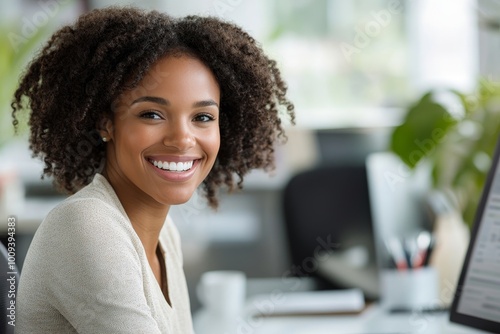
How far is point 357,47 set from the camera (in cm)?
433

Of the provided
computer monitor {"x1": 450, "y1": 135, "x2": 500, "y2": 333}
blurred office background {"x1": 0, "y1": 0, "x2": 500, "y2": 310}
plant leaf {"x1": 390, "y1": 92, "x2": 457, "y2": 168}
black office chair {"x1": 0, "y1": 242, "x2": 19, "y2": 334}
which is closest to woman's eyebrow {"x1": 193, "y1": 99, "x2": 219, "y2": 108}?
black office chair {"x1": 0, "y1": 242, "x2": 19, "y2": 334}

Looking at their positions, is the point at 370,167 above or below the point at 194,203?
above

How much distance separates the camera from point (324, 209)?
2.79 meters

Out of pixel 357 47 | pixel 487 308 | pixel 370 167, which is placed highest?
pixel 357 47

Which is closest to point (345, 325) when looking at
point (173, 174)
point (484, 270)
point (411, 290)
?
point (411, 290)

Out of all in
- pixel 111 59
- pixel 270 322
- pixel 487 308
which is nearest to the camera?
pixel 111 59

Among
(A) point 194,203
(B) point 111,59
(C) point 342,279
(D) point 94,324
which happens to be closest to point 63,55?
(B) point 111,59

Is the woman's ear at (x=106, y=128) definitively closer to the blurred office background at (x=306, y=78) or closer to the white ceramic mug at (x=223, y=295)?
the white ceramic mug at (x=223, y=295)

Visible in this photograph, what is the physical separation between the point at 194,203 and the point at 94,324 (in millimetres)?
2355

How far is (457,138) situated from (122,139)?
115 cm

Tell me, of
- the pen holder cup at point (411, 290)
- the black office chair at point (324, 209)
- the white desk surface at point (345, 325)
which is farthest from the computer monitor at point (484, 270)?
the black office chair at point (324, 209)

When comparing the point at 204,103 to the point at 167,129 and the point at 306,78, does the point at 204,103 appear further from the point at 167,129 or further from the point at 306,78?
the point at 306,78

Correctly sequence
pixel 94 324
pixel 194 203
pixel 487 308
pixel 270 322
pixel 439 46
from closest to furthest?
pixel 94 324 → pixel 487 308 → pixel 270 322 → pixel 194 203 → pixel 439 46

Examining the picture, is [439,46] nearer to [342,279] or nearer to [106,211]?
[342,279]
